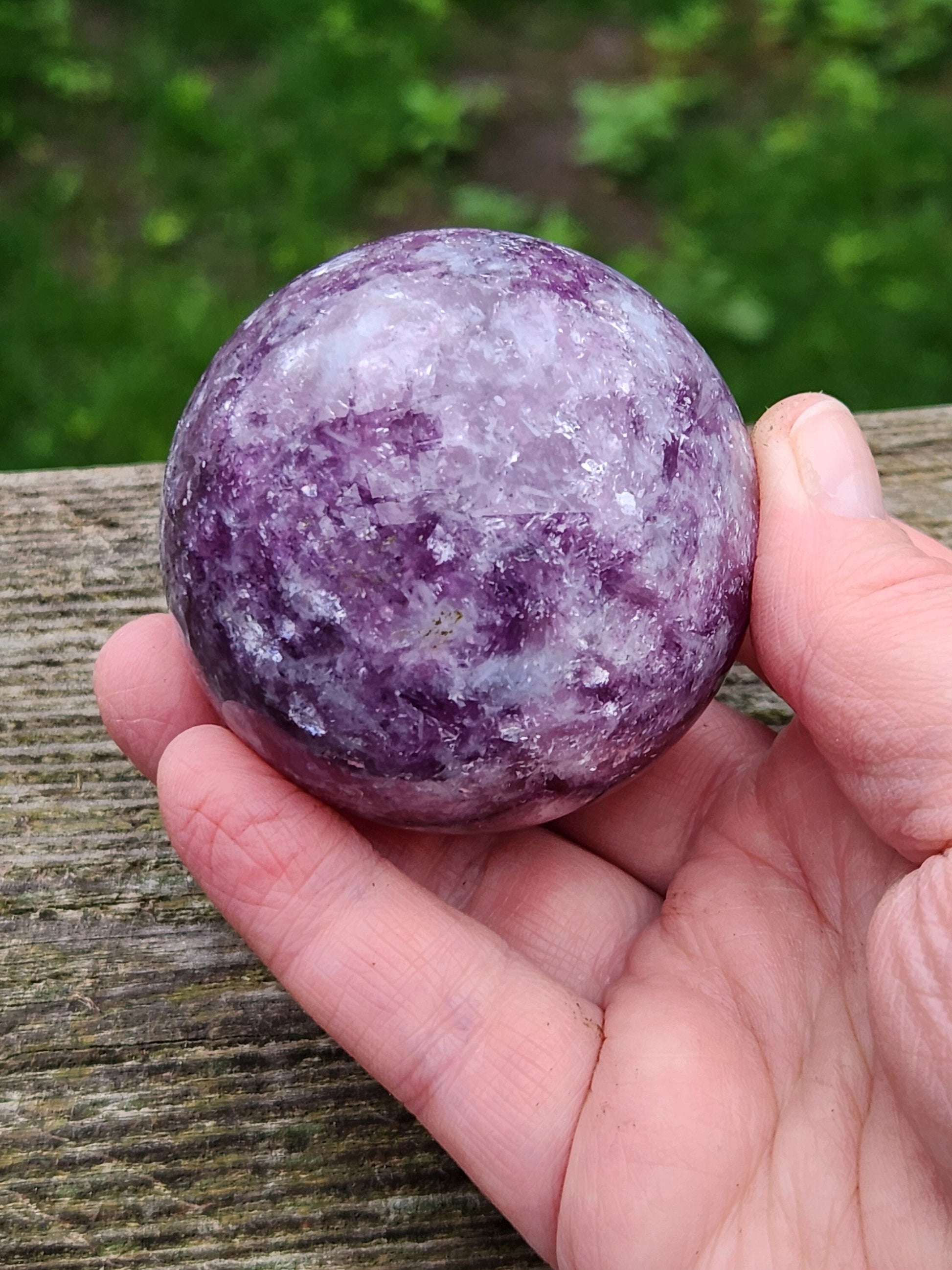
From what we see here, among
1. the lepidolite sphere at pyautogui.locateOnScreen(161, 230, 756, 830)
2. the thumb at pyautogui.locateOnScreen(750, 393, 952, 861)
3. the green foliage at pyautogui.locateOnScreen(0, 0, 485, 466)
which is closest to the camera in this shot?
the lepidolite sphere at pyautogui.locateOnScreen(161, 230, 756, 830)

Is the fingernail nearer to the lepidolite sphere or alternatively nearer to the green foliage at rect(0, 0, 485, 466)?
the lepidolite sphere

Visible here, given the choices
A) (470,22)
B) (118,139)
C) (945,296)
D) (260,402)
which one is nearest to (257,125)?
(118,139)

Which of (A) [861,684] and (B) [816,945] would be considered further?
(B) [816,945]

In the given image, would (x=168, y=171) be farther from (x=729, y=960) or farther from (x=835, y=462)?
(x=729, y=960)

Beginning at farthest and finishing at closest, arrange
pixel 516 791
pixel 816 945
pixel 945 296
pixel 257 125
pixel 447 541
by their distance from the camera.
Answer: pixel 257 125
pixel 945 296
pixel 816 945
pixel 516 791
pixel 447 541

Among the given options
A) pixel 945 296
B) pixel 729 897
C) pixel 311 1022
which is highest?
pixel 945 296

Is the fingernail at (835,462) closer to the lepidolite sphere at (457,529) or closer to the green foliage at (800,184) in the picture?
the lepidolite sphere at (457,529)

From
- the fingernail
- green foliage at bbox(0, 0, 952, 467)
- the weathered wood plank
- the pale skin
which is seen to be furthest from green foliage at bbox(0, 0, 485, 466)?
the fingernail

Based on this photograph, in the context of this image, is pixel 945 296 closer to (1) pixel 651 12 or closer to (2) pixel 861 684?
(1) pixel 651 12
